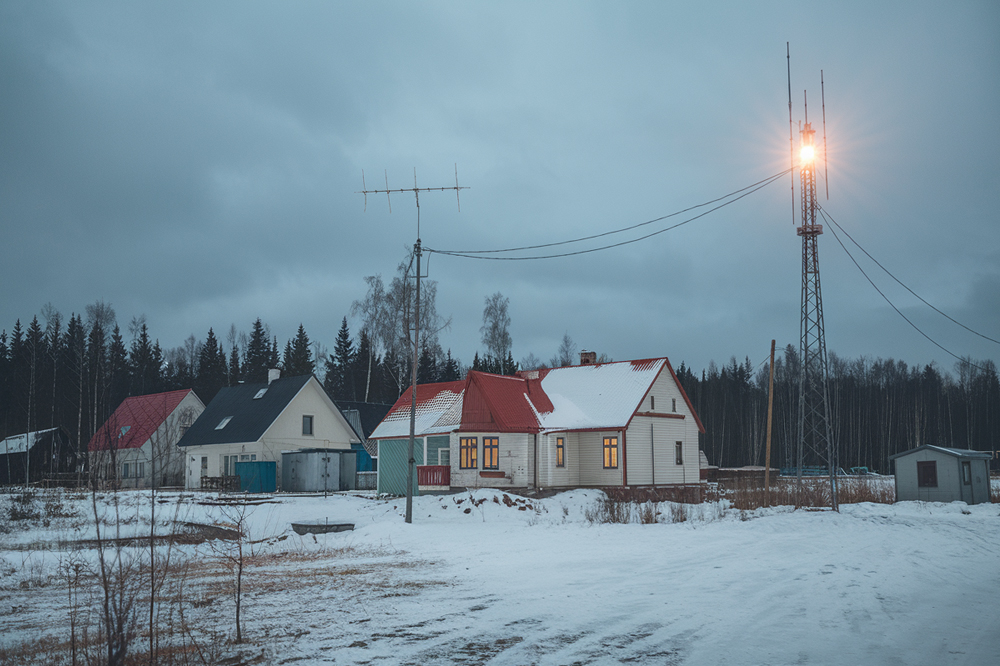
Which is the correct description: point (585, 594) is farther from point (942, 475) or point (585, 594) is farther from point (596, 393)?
point (596, 393)

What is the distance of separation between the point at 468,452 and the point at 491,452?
1064mm

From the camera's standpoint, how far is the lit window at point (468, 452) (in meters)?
34.0

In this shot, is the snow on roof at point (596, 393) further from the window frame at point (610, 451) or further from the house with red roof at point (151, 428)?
the house with red roof at point (151, 428)

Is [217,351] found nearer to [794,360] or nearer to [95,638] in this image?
[794,360]

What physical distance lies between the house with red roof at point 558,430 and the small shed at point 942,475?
10.7 m

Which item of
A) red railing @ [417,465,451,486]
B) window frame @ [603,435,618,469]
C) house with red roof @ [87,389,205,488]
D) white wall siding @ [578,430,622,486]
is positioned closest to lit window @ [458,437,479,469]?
red railing @ [417,465,451,486]

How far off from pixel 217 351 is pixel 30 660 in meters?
80.0

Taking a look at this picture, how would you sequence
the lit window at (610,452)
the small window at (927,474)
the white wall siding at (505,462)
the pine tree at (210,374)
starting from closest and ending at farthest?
1. the small window at (927,474)
2. the white wall siding at (505,462)
3. the lit window at (610,452)
4. the pine tree at (210,374)

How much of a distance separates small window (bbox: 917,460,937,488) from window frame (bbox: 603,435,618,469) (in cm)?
1248

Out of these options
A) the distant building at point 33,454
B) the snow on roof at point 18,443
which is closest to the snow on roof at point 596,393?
the distant building at point 33,454

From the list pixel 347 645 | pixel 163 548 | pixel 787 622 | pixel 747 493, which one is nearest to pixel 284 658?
pixel 347 645

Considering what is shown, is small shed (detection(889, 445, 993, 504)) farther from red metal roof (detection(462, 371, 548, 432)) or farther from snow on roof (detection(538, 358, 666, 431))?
red metal roof (detection(462, 371, 548, 432))

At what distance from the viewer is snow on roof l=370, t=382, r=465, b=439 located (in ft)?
117

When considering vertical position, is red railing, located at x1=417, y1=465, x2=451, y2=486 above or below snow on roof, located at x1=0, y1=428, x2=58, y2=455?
below
